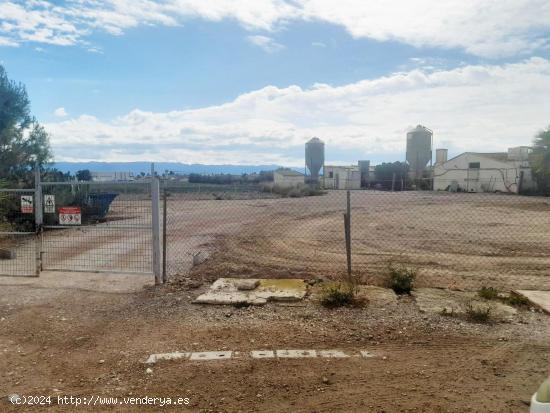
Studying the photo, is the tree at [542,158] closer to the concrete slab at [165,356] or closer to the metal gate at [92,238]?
the metal gate at [92,238]

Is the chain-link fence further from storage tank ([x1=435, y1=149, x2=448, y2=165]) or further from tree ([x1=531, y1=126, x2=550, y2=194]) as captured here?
storage tank ([x1=435, y1=149, x2=448, y2=165])

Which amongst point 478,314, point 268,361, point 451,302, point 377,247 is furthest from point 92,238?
point 478,314

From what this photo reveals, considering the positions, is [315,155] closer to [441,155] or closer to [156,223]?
[441,155]

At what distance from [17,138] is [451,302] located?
1736 centimetres

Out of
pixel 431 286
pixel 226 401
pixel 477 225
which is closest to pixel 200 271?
pixel 431 286

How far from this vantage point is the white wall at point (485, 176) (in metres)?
43.7

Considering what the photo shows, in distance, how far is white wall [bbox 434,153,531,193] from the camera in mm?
43688

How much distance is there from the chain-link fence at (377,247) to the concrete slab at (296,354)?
304cm

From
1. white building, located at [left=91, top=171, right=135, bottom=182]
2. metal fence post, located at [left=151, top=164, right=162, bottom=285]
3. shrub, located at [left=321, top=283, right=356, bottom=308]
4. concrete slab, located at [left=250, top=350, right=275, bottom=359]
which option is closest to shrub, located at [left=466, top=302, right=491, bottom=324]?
shrub, located at [left=321, top=283, right=356, bottom=308]

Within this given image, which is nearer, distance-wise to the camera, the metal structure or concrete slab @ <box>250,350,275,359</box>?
concrete slab @ <box>250,350,275,359</box>

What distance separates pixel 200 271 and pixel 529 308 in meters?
5.54

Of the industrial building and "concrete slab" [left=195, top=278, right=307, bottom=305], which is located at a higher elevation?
the industrial building

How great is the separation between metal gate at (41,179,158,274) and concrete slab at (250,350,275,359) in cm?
354

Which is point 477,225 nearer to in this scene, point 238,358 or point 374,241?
point 374,241
